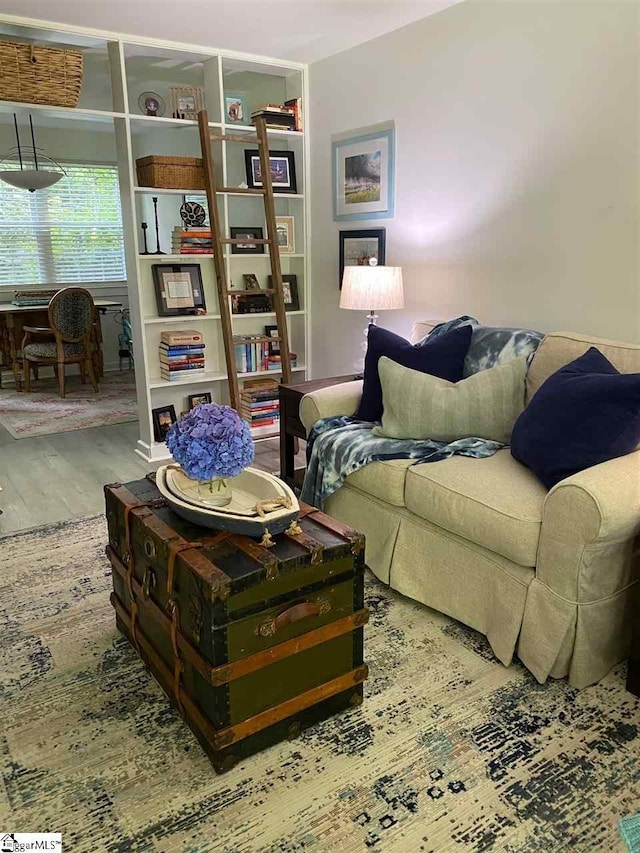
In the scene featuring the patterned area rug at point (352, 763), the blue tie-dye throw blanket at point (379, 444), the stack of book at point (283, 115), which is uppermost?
the stack of book at point (283, 115)

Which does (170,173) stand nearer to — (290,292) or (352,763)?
(290,292)

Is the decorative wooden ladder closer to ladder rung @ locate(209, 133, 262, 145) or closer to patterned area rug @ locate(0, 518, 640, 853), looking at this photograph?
ladder rung @ locate(209, 133, 262, 145)

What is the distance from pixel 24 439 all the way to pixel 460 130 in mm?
3336

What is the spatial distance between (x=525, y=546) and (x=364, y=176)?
8.51 feet

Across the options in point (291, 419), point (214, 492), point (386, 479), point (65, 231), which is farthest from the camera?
point (65, 231)

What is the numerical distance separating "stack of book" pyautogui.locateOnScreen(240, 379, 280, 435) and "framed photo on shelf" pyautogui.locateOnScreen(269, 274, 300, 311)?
55cm

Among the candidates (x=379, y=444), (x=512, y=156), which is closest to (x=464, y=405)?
(x=379, y=444)

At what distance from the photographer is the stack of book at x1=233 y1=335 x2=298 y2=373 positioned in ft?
14.0

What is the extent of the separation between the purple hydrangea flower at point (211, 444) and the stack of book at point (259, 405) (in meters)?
2.50

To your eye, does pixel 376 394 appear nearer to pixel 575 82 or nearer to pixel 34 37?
pixel 575 82

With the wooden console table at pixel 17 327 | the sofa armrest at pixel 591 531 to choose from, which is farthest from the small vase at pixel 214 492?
the wooden console table at pixel 17 327

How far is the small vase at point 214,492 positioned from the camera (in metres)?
1.83

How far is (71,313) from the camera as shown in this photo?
5.69m

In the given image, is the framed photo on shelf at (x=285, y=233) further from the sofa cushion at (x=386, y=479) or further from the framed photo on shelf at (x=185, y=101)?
the sofa cushion at (x=386, y=479)
